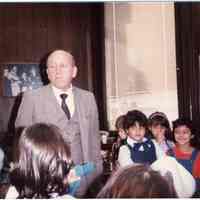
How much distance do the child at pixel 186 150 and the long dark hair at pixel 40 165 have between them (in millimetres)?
612

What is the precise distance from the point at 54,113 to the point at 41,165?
1.37 ft

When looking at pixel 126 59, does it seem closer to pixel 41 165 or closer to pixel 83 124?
pixel 83 124

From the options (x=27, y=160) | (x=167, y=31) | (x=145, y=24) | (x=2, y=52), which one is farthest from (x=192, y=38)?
(x=27, y=160)

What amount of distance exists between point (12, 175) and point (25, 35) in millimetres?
1295

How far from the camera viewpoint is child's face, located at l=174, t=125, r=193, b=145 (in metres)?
1.28

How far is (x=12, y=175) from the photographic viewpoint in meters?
0.69

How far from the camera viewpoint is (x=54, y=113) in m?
1.08

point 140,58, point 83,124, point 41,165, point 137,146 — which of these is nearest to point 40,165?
point 41,165

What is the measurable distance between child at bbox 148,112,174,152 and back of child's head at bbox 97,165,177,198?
0.79 meters

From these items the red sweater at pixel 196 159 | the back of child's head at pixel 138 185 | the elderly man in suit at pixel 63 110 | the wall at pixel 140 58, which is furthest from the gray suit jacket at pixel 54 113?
the wall at pixel 140 58

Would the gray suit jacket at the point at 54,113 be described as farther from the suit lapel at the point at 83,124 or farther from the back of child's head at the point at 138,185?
the back of child's head at the point at 138,185

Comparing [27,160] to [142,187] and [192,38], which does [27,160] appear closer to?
[142,187]

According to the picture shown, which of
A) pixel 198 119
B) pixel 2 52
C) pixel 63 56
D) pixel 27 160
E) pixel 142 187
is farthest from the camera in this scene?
pixel 2 52

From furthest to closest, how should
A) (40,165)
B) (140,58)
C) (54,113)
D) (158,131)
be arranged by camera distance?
1. (140,58)
2. (158,131)
3. (54,113)
4. (40,165)
